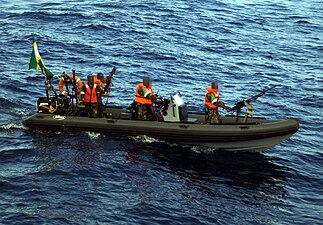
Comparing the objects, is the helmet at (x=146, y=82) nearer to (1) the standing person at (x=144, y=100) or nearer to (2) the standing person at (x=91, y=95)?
(1) the standing person at (x=144, y=100)

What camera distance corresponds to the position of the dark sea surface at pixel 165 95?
18.4m

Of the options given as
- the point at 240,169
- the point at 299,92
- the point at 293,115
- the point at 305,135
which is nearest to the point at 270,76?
the point at 299,92

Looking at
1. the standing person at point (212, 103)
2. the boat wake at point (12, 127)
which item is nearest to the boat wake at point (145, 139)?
the standing person at point (212, 103)

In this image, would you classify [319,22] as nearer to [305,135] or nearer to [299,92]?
[299,92]

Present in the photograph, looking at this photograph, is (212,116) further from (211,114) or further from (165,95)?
(165,95)

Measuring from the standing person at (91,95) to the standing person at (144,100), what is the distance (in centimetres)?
152

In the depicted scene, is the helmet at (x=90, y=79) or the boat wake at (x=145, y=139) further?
the helmet at (x=90, y=79)

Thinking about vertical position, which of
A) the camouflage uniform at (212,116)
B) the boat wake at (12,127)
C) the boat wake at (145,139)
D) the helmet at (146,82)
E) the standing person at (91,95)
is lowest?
the boat wake at (145,139)

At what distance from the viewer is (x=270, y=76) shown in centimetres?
3369

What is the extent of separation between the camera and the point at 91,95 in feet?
76.4

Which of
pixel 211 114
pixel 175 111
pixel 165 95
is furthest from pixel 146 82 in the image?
pixel 165 95

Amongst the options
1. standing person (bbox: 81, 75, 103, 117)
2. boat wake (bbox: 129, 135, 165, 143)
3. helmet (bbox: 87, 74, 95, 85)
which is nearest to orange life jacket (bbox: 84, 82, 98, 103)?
standing person (bbox: 81, 75, 103, 117)

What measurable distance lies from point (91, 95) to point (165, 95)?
6825 millimetres

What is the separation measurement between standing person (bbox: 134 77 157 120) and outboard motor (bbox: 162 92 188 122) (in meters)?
0.61
